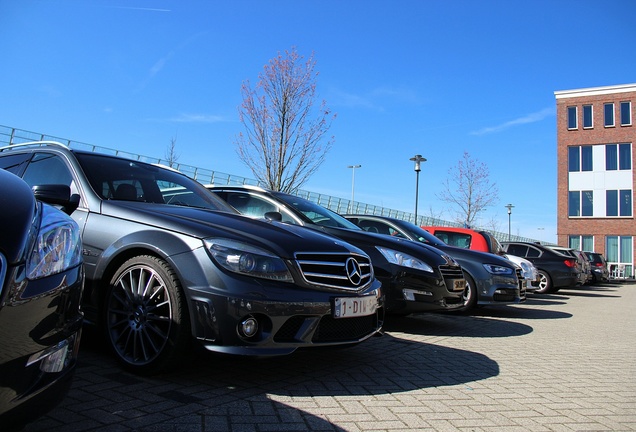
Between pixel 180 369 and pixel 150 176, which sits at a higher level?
pixel 150 176

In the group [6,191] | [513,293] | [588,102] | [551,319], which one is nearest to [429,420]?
[6,191]

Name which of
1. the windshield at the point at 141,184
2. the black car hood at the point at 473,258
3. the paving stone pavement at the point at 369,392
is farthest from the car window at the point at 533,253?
the windshield at the point at 141,184

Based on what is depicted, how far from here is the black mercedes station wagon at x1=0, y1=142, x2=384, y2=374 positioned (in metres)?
3.18

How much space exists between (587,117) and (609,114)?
4.77ft

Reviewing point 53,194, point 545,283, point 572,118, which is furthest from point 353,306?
point 572,118

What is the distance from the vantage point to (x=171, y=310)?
10.8ft

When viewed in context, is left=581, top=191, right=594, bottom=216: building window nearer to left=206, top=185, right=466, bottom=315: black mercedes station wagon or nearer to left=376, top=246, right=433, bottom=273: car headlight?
left=206, top=185, right=466, bottom=315: black mercedes station wagon

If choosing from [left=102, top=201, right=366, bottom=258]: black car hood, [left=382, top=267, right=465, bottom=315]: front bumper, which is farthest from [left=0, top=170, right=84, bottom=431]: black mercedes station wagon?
[left=382, top=267, right=465, bottom=315]: front bumper

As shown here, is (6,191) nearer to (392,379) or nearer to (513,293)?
(392,379)

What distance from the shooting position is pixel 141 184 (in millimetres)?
4547

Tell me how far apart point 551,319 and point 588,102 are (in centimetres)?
3502

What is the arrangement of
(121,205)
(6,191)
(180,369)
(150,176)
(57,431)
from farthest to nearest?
(150,176)
(121,205)
(180,369)
(57,431)
(6,191)

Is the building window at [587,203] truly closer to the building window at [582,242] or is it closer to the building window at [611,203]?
the building window at [611,203]

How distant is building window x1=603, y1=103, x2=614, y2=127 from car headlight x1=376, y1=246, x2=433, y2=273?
126 ft
